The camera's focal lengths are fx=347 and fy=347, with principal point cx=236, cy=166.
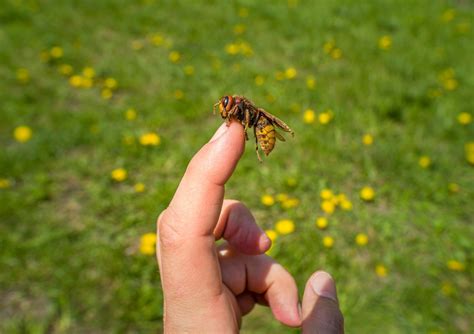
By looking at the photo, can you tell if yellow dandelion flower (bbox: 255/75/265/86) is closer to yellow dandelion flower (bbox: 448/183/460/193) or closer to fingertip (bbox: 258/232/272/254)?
yellow dandelion flower (bbox: 448/183/460/193)

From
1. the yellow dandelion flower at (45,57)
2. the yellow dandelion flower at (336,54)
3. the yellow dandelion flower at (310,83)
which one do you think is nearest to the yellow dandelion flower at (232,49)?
the yellow dandelion flower at (310,83)

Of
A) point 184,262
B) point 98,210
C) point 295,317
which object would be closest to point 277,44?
point 98,210

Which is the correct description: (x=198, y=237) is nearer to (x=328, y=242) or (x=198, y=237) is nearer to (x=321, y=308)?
(x=321, y=308)

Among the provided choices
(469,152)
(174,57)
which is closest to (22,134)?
(174,57)

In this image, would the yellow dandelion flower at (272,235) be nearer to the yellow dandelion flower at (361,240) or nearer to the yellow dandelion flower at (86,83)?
the yellow dandelion flower at (361,240)

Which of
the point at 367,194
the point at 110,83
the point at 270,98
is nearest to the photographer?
the point at 367,194

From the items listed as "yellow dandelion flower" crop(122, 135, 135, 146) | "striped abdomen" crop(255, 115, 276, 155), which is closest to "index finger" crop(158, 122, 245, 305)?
"striped abdomen" crop(255, 115, 276, 155)
